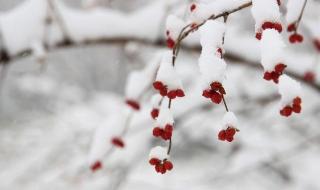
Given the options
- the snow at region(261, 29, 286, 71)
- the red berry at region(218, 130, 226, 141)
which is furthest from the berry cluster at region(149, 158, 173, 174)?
the snow at region(261, 29, 286, 71)

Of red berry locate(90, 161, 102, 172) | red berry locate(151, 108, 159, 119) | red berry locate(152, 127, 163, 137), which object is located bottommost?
red berry locate(152, 127, 163, 137)

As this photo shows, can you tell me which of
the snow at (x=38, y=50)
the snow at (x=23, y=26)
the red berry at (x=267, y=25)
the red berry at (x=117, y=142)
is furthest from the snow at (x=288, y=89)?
the snow at (x=23, y=26)

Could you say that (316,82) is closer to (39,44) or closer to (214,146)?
(39,44)

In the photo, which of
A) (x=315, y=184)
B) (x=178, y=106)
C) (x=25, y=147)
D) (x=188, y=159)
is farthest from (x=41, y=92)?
(x=178, y=106)

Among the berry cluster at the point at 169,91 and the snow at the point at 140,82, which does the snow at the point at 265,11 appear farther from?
the snow at the point at 140,82

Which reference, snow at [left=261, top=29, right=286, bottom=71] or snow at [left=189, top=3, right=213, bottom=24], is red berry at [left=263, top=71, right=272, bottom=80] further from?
snow at [left=189, top=3, right=213, bottom=24]

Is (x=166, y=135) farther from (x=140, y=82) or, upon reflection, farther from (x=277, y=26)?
(x=140, y=82)
